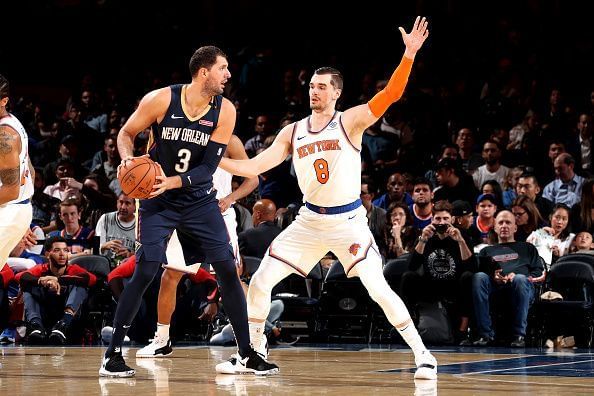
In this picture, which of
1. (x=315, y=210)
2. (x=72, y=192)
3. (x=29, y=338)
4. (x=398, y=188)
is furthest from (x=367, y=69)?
(x=315, y=210)

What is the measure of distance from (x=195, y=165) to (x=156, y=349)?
2.28 meters

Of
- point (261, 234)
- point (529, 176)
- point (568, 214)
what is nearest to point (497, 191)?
point (529, 176)

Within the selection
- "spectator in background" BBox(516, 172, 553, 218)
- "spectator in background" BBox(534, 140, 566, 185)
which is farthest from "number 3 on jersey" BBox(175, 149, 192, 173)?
"spectator in background" BBox(534, 140, 566, 185)

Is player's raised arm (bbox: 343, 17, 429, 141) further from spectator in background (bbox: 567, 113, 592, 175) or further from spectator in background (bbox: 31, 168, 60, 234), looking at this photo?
spectator in background (bbox: 31, 168, 60, 234)

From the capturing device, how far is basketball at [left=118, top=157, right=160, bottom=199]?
7.07 metres

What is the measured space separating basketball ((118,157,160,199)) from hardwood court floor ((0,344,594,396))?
125 cm

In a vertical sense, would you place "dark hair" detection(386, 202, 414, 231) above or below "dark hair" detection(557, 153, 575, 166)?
below

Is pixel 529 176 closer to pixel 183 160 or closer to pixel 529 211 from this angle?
pixel 529 211

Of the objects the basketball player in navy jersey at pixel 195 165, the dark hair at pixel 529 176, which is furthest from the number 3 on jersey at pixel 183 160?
the dark hair at pixel 529 176

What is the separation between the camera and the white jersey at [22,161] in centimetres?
777

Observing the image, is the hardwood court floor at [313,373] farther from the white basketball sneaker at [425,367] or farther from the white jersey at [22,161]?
the white jersey at [22,161]

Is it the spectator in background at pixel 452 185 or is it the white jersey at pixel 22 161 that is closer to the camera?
the white jersey at pixel 22 161

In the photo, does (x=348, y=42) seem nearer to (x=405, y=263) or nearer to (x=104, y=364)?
(x=405, y=263)

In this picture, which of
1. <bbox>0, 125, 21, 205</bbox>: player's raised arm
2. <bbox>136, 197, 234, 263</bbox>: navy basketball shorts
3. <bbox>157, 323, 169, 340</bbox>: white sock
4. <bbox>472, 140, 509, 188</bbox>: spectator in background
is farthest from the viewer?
<bbox>472, 140, 509, 188</bbox>: spectator in background
